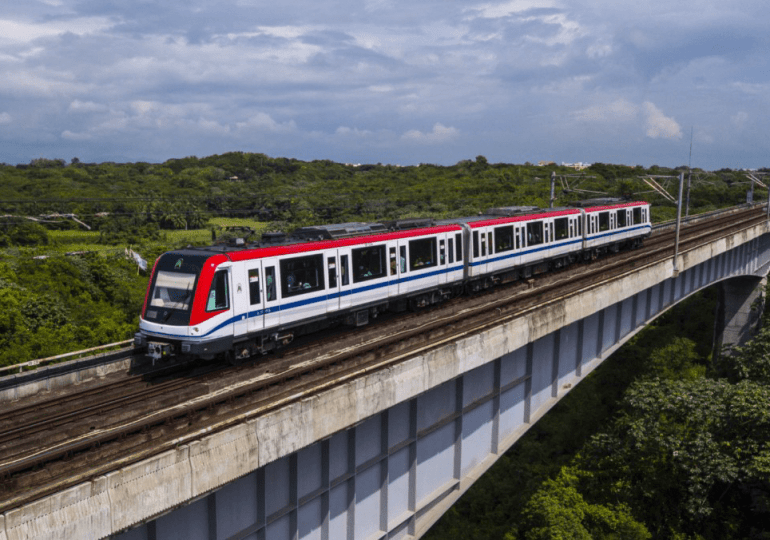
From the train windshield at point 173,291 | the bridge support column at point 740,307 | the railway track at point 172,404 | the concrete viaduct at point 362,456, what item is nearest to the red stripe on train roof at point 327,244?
the train windshield at point 173,291

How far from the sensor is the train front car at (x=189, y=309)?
53.6ft

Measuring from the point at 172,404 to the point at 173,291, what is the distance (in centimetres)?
367

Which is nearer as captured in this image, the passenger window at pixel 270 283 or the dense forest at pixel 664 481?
the passenger window at pixel 270 283

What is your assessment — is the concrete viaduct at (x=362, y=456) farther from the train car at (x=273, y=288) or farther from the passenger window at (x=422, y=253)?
the passenger window at (x=422, y=253)

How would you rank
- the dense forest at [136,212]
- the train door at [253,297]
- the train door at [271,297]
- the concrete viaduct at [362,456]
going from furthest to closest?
the dense forest at [136,212]
the train door at [271,297]
the train door at [253,297]
the concrete viaduct at [362,456]

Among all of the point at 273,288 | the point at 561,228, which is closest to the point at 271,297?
the point at 273,288

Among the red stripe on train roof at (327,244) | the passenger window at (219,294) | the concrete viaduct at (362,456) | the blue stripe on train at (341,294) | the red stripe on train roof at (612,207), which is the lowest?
the concrete viaduct at (362,456)

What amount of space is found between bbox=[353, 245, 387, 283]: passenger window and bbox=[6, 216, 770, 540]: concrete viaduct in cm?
479

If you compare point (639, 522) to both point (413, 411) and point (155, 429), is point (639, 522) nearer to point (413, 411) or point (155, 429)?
point (413, 411)

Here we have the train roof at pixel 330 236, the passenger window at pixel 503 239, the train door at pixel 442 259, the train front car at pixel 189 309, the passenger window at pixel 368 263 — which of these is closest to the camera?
the train front car at pixel 189 309

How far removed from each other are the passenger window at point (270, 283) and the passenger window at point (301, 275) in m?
0.35

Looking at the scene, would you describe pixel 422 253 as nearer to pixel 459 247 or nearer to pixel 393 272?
pixel 393 272

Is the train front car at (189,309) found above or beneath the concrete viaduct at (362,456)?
above

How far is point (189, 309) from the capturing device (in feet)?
53.9
